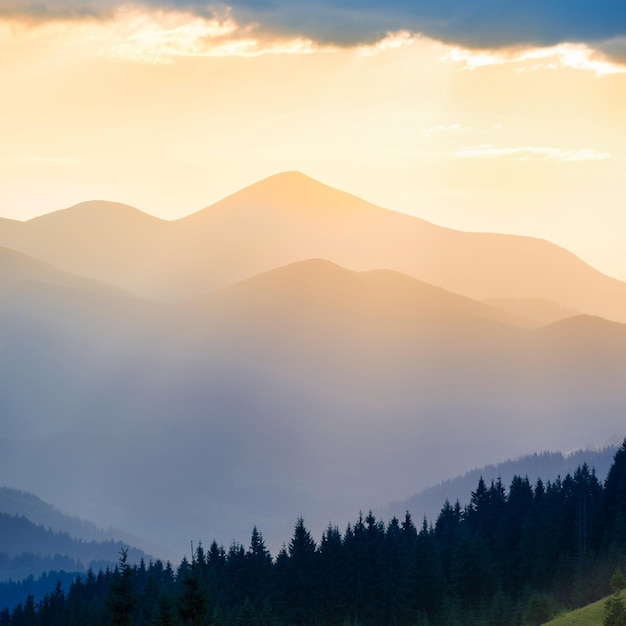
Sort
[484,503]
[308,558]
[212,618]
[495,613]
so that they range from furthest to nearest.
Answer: [484,503] → [308,558] → [495,613] → [212,618]

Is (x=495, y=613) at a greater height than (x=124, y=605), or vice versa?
(x=124, y=605)

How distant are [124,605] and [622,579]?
29.7 m

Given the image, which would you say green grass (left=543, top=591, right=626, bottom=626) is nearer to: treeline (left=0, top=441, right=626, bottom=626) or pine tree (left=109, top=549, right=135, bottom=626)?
pine tree (left=109, top=549, right=135, bottom=626)

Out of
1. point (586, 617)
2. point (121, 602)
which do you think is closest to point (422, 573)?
point (586, 617)

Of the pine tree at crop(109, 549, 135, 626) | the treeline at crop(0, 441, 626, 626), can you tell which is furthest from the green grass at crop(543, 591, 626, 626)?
the treeline at crop(0, 441, 626, 626)

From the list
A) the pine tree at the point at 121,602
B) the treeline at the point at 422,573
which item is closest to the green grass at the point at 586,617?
the pine tree at the point at 121,602

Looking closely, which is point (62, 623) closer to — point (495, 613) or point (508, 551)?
point (508, 551)

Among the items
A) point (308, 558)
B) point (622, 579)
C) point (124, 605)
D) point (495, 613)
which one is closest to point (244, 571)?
point (308, 558)

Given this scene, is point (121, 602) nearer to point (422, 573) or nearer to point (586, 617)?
point (586, 617)

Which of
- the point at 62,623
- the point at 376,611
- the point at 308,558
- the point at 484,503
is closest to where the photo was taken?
the point at 376,611

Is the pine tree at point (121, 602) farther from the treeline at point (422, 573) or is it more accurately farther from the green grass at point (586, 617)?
the treeline at point (422, 573)

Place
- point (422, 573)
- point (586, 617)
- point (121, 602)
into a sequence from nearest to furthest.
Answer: point (121, 602)
point (586, 617)
point (422, 573)

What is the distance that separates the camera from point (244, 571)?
389 feet

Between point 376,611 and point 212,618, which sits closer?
point 212,618
